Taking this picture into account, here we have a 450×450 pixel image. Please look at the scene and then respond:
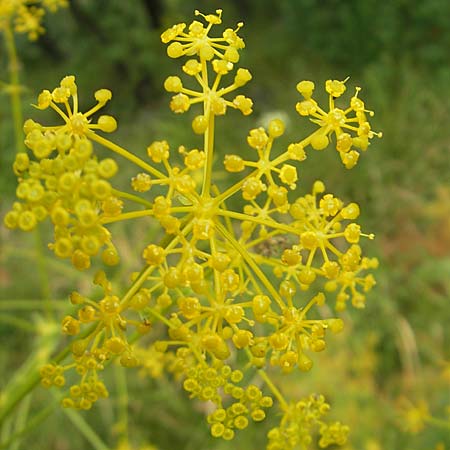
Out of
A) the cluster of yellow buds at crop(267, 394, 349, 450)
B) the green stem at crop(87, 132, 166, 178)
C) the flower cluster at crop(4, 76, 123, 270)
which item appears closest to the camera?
the flower cluster at crop(4, 76, 123, 270)

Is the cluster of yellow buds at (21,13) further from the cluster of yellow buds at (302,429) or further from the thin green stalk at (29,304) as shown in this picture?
the cluster of yellow buds at (302,429)

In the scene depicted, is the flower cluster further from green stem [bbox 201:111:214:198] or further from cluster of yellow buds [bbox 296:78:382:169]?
cluster of yellow buds [bbox 296:78:382:169]

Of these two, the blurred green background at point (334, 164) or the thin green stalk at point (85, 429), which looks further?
the blurred green background at point (334, 164)

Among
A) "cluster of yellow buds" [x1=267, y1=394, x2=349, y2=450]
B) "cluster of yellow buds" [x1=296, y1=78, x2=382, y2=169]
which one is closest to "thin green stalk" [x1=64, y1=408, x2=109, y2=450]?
"cluster of yellow buds" [x1=267, y1=394, x2=349, y2=450]

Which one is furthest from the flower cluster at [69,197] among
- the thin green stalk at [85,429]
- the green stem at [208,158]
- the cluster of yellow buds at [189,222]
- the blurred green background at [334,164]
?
the blurred green background at [334,164]

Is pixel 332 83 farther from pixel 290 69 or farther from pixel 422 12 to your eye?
pixel 290 69

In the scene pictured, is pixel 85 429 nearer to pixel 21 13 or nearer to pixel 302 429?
pixel 302 429

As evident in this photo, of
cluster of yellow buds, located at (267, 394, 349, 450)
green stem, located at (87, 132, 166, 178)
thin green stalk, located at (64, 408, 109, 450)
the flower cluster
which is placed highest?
green stem, located at (87, 132, 166, 178)

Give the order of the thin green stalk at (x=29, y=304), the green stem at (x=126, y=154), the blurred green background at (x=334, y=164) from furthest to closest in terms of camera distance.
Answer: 1. the blurred green background at (x=334, y=164)
2. the thin green stalk at (x=29, y=304)
3. the green stem at (x=126, y=154)

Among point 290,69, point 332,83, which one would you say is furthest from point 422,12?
point 332,83

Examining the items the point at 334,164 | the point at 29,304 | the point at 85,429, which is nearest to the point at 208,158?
the point at 85,429
